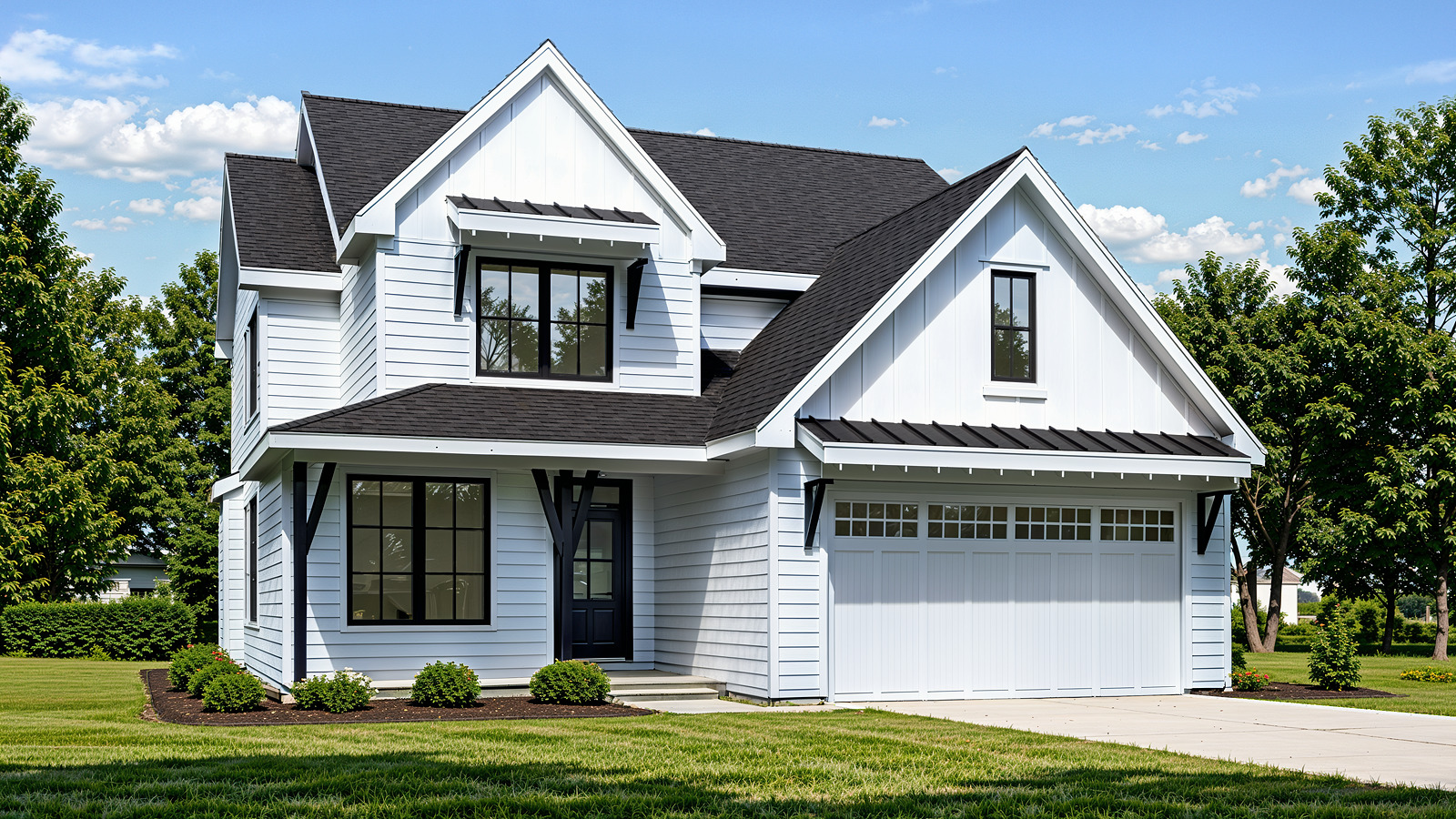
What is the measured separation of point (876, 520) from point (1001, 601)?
75.0 inches

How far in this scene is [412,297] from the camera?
17.1 metres

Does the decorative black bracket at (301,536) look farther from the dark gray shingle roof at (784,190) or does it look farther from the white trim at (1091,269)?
the dark gray shingle roof at (784,190)

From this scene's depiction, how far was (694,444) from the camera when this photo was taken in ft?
53.9

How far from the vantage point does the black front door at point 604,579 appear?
17.9 m

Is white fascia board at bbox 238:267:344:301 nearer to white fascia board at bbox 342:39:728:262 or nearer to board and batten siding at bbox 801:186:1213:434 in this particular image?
white fascia board at bbox 342:39:728:262

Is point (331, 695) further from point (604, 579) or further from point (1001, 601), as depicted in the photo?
point (1001, 601)

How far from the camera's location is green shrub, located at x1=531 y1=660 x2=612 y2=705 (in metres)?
14.8

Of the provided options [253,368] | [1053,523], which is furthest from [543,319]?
[1053,523]

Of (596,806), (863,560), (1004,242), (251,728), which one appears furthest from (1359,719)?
(251,728)

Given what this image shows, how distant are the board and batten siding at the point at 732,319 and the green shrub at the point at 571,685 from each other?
616cm

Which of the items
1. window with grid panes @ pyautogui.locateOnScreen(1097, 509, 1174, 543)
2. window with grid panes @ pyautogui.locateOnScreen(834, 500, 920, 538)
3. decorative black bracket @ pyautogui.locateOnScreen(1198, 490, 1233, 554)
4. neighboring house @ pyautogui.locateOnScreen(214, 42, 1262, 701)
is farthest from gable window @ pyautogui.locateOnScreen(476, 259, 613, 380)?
decorative black bracket @ pyautogui.locateOnScreen(1198, 490, 1233, 554)

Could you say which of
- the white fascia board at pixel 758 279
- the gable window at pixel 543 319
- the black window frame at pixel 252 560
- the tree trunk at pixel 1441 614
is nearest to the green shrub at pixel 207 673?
the black window frame at pixel 252 560

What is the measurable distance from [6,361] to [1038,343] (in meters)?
26.0

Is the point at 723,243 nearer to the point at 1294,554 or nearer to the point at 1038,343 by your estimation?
the point at 1038,343
